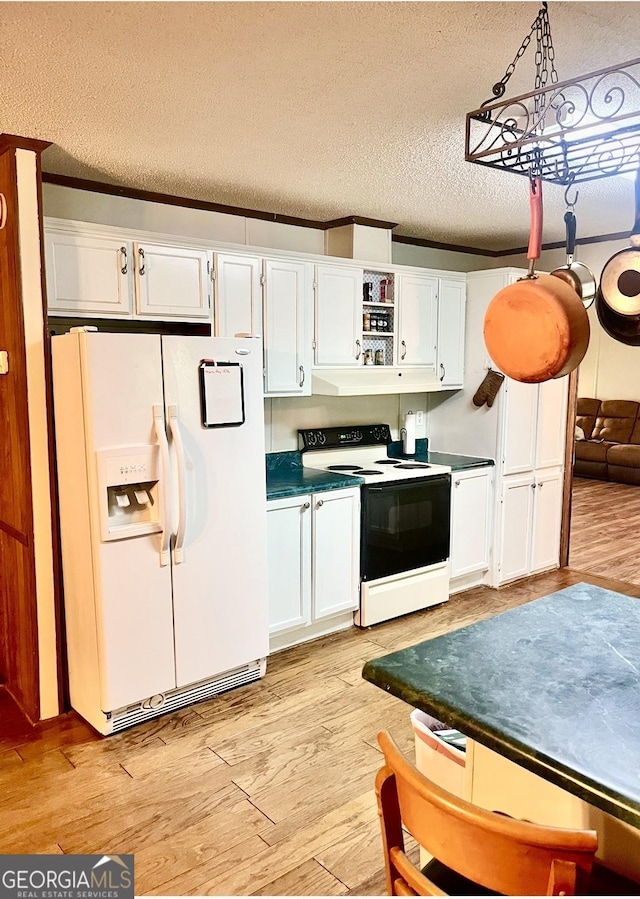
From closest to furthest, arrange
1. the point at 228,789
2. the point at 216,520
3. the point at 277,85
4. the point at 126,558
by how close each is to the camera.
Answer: the point at 277,85, the point at 228,789, the point at 126,558, the point at 216,520

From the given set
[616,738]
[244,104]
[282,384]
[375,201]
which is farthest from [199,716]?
[375,201]

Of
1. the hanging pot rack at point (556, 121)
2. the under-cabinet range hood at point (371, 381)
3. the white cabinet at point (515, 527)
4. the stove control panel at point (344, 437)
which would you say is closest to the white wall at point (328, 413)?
the stove control panel at point (344, 437)

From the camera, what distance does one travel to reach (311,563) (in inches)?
146

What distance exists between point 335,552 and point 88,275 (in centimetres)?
194

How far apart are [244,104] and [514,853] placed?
7.63ft

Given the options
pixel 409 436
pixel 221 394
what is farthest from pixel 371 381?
pixel 221 394

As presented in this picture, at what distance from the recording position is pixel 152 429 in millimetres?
2842

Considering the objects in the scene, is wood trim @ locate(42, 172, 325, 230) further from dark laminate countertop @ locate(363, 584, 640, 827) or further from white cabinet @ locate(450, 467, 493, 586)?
dark laminate countertop @ locate(363, 584, 640, 827)

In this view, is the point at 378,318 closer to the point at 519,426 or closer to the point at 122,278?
the point at 519,426

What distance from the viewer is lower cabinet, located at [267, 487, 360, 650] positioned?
3557mm

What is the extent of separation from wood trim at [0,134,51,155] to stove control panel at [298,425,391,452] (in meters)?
2.15

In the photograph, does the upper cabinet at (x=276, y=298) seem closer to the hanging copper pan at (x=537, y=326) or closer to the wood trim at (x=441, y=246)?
the wood trim at (x=441, y=246)

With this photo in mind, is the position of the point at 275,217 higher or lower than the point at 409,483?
higher

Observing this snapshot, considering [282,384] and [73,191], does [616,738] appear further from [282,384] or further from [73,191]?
[73,191]
